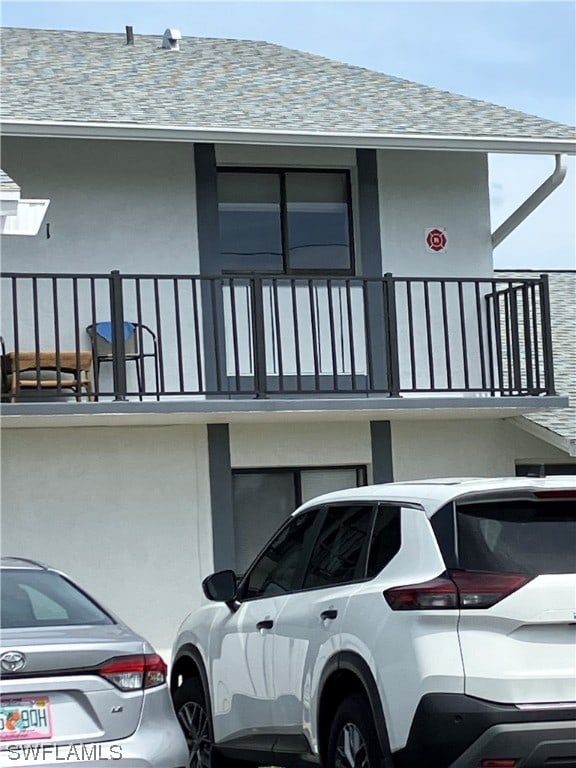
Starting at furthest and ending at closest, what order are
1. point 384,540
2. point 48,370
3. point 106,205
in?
point 106,205 → point 48,370 → point 384,540

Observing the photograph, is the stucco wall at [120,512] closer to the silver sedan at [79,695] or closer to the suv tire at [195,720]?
the suv tire at [195,720]

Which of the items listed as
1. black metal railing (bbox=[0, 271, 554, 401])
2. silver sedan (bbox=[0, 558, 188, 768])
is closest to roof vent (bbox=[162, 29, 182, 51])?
black metal railing (bbox=[0, 271, 554, 401])

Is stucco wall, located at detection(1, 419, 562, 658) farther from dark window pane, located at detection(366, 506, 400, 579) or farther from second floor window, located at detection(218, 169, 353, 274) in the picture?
dark window pane, located at detection(366, 506, 400, 579)

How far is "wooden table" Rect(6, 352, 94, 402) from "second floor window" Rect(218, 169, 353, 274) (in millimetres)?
2089

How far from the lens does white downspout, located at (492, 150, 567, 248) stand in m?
14.3

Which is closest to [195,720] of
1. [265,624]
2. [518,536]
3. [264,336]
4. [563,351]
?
[265,624]

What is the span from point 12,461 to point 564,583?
8.35 metres

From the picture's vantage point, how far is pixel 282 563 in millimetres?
7844

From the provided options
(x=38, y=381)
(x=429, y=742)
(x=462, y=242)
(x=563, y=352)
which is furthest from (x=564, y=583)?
(x=563, y=352)

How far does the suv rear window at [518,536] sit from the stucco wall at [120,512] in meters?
7.68

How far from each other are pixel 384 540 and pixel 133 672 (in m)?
1.33

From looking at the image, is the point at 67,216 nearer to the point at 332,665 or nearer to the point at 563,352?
the point at 563,352

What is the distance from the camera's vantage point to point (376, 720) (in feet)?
20.4
